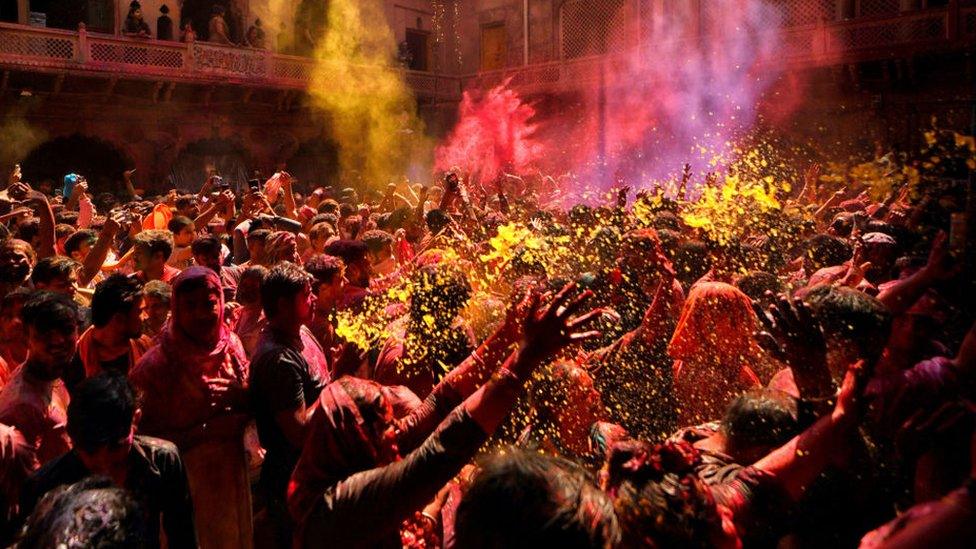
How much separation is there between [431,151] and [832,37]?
1171 cm

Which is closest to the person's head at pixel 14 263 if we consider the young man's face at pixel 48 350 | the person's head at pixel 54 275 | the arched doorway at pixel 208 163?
the person's head at pixel 54 275

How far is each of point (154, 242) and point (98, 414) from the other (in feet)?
9.18

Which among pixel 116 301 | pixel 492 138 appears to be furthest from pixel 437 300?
pixel 492 138

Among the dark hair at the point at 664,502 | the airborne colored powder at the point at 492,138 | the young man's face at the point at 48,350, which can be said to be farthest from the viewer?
the airborne colored powder at the point at 492,138

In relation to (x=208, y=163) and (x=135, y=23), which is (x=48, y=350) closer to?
(x=135, y=23)

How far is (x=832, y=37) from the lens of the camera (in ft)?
50.0

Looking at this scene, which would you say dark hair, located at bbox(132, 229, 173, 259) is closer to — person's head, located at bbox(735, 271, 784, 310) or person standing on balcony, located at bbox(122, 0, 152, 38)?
person's head, located at bbox(735, 271, 784, 310)

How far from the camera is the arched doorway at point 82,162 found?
16.6m

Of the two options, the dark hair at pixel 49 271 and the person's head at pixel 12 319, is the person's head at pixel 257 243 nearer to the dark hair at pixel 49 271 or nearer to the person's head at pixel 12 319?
the dark hair at pixel 49 271

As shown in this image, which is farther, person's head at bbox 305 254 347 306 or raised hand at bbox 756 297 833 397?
person's head at bbox 305 254 347 306

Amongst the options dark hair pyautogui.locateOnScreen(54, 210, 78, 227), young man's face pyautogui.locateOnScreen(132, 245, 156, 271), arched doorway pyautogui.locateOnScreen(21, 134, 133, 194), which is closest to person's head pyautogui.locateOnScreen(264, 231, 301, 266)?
young man's face pyautogui.locateOnScreen(132, 245, 156, 271)

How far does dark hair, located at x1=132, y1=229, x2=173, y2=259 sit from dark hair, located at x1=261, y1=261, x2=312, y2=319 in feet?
6.63

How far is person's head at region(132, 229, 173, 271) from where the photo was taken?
14.9 ft

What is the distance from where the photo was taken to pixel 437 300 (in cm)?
328
